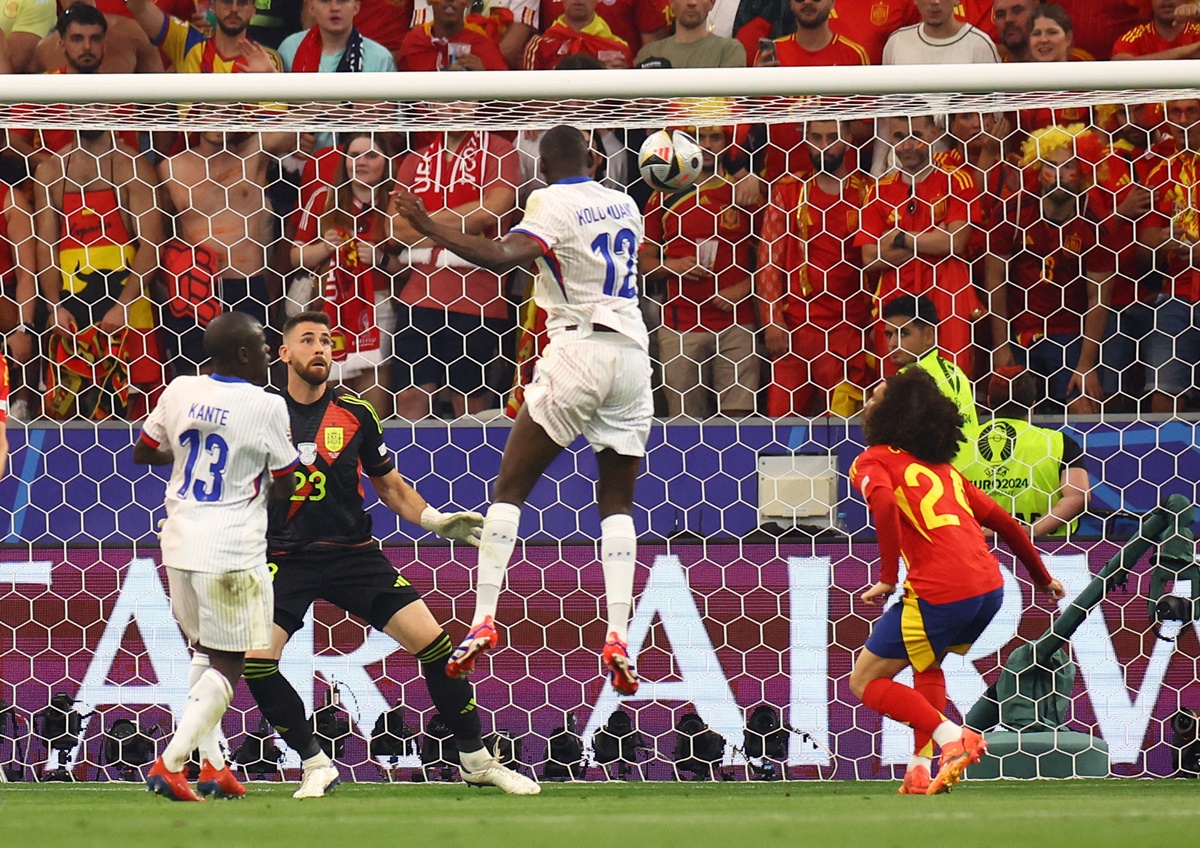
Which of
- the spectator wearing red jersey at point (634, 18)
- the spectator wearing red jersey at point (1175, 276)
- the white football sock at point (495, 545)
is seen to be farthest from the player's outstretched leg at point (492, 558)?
the spectator wearing red jersey at point (634, 18)

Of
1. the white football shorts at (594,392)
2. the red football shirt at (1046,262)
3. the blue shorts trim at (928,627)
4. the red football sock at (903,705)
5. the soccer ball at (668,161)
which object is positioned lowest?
the red football sock at (903,705)

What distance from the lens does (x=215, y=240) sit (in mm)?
6973

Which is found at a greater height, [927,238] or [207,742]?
[927,238]

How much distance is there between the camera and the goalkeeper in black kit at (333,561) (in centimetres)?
565

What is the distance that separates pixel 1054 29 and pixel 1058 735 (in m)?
3.28

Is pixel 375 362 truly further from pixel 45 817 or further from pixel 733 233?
pixel 45 817

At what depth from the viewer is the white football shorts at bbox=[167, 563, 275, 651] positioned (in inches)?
193

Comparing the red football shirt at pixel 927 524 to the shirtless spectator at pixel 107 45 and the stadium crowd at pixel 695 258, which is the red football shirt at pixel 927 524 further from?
the shirtless spectator at pixel 107 45

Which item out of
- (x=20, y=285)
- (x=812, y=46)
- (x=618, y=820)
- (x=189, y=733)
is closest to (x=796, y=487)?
(x=618, y=820)

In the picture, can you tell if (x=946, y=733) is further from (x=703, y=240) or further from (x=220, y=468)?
(x=703, y=240)

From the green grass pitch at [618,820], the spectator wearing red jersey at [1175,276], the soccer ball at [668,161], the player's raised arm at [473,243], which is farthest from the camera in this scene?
the spectator wearing red jersey at [1175,276]

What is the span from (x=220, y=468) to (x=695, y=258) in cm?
278

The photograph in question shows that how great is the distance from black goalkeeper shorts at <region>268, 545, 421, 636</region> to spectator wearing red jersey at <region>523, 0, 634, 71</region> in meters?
3.16

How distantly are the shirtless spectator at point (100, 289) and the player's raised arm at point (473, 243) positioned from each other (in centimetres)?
235
